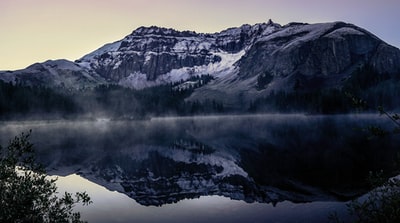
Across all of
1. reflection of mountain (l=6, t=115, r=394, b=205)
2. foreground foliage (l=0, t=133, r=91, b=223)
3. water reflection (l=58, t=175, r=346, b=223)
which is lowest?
reflection of mountain (l=6, t=115, r=394, b=205)

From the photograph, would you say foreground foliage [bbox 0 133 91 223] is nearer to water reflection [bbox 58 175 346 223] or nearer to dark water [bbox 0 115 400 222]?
water reflection [bbox 58 175 346 223]

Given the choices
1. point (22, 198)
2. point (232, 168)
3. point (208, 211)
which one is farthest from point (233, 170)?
point (22, 198)

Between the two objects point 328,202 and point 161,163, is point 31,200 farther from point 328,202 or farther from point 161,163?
point 161,163

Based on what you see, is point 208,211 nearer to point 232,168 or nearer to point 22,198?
point 22,198

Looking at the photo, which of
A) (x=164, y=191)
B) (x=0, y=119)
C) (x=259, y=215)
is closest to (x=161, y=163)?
(x=164, y=191)

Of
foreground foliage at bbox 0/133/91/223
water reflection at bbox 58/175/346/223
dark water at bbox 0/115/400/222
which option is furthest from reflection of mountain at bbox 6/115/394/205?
foreground foliage at bbox 0/133/91/223

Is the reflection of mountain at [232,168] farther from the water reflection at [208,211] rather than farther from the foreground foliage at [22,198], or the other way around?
the foreground foliage at [22,198]

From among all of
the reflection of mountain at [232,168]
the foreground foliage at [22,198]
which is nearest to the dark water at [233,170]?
the reflection of mountain at [232,168]

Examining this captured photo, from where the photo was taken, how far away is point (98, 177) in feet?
158

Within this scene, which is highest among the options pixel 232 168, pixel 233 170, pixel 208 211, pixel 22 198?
pixel 22 198

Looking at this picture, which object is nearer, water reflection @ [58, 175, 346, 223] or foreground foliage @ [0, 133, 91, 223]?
foreground foliage @ [0, 133, 91, 223]

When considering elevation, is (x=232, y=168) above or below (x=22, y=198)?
below

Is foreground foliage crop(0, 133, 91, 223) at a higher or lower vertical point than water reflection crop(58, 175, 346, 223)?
higher

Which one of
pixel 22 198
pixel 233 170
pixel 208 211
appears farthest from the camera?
pixel 233 170
